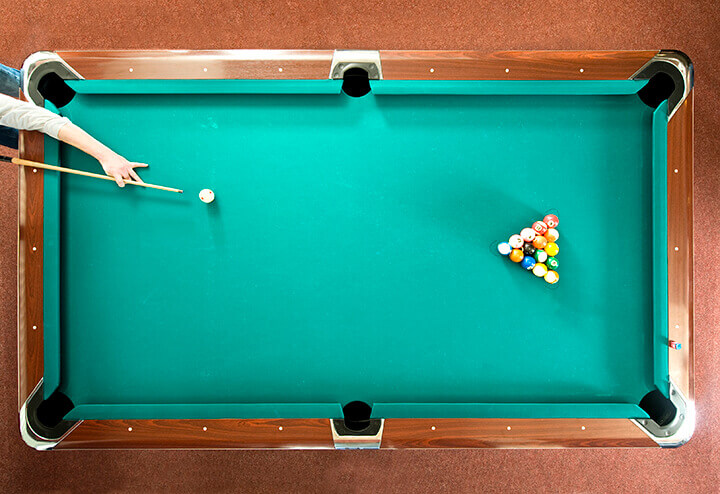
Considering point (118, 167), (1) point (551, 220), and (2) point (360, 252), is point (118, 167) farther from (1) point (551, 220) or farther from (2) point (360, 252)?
(1) point (551, 220)

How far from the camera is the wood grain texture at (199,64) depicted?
1558mm

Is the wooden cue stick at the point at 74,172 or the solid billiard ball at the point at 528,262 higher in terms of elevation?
the wooden cue stick at the point at 74,172

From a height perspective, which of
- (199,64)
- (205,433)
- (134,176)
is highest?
(199,64)

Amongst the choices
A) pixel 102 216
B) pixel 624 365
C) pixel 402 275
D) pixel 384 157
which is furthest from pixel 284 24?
pixel 624 365

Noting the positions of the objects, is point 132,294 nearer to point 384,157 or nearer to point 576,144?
point 384,157

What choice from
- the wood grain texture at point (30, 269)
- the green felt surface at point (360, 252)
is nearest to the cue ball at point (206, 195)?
the green felt surface at point (360, 252)

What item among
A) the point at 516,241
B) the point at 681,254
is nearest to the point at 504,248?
the point at 516,241

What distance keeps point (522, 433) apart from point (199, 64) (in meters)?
1.91

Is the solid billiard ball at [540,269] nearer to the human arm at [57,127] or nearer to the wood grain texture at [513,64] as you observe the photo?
the wood grain texture at [513,64]

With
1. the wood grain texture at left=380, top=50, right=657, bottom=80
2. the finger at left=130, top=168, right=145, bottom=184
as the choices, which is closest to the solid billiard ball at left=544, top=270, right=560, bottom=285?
the wood grain texture at left=380, top=50, right=657, bottom=80

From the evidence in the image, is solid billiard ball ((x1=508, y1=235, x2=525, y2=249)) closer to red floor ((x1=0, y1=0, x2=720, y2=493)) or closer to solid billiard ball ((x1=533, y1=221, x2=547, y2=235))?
solid billiard ball ((x1=533, y1=221, x2=547, y2=235))

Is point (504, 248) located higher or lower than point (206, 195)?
lower

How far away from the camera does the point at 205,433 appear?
1.58 metres

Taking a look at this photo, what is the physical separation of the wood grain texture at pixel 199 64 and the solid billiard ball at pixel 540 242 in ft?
3.34
